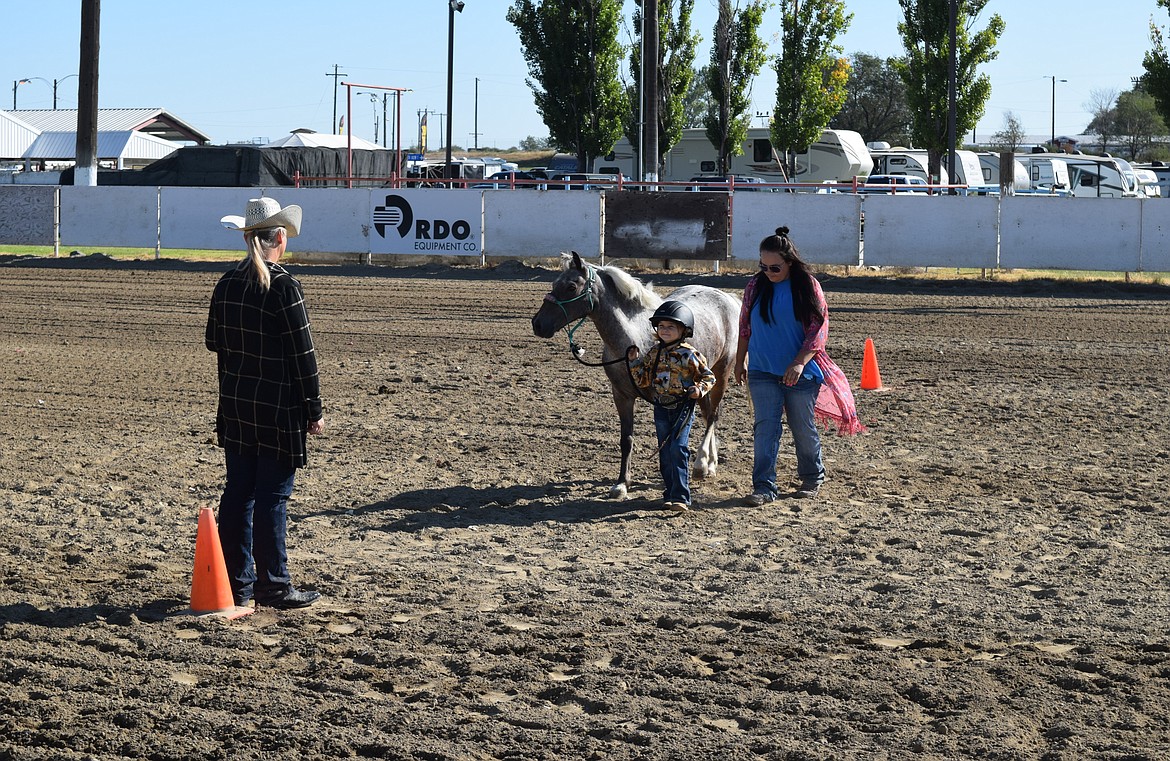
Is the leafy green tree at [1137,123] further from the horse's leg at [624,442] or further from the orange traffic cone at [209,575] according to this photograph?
the orange traffic cone at [209,575]

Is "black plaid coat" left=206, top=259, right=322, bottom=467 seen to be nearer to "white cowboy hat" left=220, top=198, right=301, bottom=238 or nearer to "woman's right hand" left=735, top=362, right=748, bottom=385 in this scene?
"white cowboy hat" left=220, top=198, right=301, bottom=238

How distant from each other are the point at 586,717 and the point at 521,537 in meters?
2.72

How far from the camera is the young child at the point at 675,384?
8.03 metres

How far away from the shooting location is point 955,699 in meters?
4.91

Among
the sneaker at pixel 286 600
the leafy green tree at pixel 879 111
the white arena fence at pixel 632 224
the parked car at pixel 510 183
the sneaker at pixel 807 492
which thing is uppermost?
the leafy green tree at pixel 879 111

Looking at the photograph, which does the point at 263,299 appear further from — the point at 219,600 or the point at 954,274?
the point at 954,274

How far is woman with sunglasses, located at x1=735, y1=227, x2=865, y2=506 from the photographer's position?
8141mm

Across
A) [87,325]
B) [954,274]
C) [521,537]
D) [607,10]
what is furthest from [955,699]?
[607,10]

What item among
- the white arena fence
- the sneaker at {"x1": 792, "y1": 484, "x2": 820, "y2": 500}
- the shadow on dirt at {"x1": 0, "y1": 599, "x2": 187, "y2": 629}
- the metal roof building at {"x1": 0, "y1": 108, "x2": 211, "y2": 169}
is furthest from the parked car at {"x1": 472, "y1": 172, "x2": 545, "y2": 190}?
the metal roof building at {"x1": 0, "y1": 108, "x2": 211, "y2": 169}

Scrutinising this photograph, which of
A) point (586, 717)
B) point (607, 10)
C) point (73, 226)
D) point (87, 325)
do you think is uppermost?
point (607, 10)

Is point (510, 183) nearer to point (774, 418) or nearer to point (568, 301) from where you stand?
point (568, 301)

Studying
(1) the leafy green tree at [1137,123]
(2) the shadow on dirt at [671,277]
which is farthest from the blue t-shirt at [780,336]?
(1) the leafy green tree at [1137,123]

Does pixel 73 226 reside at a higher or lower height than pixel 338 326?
higher

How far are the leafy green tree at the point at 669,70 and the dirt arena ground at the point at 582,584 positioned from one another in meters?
36.2
